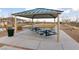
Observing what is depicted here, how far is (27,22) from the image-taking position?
3203 centimetres

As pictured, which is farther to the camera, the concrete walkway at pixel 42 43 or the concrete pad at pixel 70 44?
the concrete walkway at pixel 42 43

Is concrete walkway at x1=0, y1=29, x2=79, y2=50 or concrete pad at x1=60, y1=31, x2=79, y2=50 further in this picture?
concrete walkway at x1=0, y1=29, x2=79, y2=50

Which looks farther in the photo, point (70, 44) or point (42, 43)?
point (42, 43)
